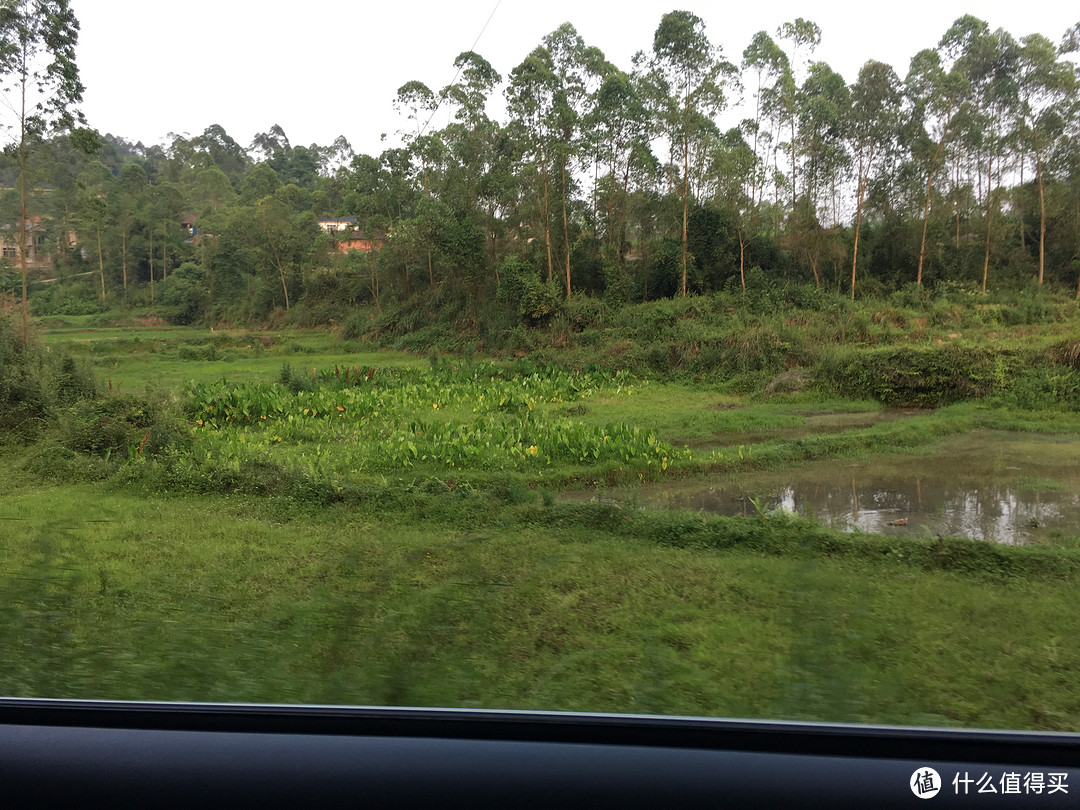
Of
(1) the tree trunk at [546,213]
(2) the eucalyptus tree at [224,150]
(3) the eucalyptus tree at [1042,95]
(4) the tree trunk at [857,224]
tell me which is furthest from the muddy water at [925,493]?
(2) the eucalyptus tree at [224,150]

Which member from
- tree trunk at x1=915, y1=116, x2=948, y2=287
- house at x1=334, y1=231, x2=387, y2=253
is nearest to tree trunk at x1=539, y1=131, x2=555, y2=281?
house at x1=334, y1=231, x2=387, y2=253

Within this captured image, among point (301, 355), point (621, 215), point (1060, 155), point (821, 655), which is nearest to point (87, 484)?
point (821, 655)

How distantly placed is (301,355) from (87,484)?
63.4 ft

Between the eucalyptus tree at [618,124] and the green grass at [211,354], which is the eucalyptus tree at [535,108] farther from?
the green grass at [211,354]

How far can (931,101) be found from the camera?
66.2ft

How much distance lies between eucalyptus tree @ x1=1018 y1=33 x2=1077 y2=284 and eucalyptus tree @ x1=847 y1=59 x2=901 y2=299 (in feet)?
12.3

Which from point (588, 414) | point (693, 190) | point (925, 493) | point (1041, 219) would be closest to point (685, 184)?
point (693, 190)

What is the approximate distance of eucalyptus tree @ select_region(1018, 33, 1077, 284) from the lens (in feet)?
43.9

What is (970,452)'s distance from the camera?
10.2 m

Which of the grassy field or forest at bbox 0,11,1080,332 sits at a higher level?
forest at bbox 0,11,1080,332

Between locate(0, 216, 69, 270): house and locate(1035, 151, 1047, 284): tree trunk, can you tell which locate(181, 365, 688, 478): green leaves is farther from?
locate(1035, 151, 1047, 284): tree trunk

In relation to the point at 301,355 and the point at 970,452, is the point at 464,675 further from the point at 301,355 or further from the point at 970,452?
the point at 301,355

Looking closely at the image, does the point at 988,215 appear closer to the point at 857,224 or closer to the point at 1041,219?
the point at 1041,219

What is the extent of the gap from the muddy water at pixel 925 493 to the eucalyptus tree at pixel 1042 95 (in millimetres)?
6187
